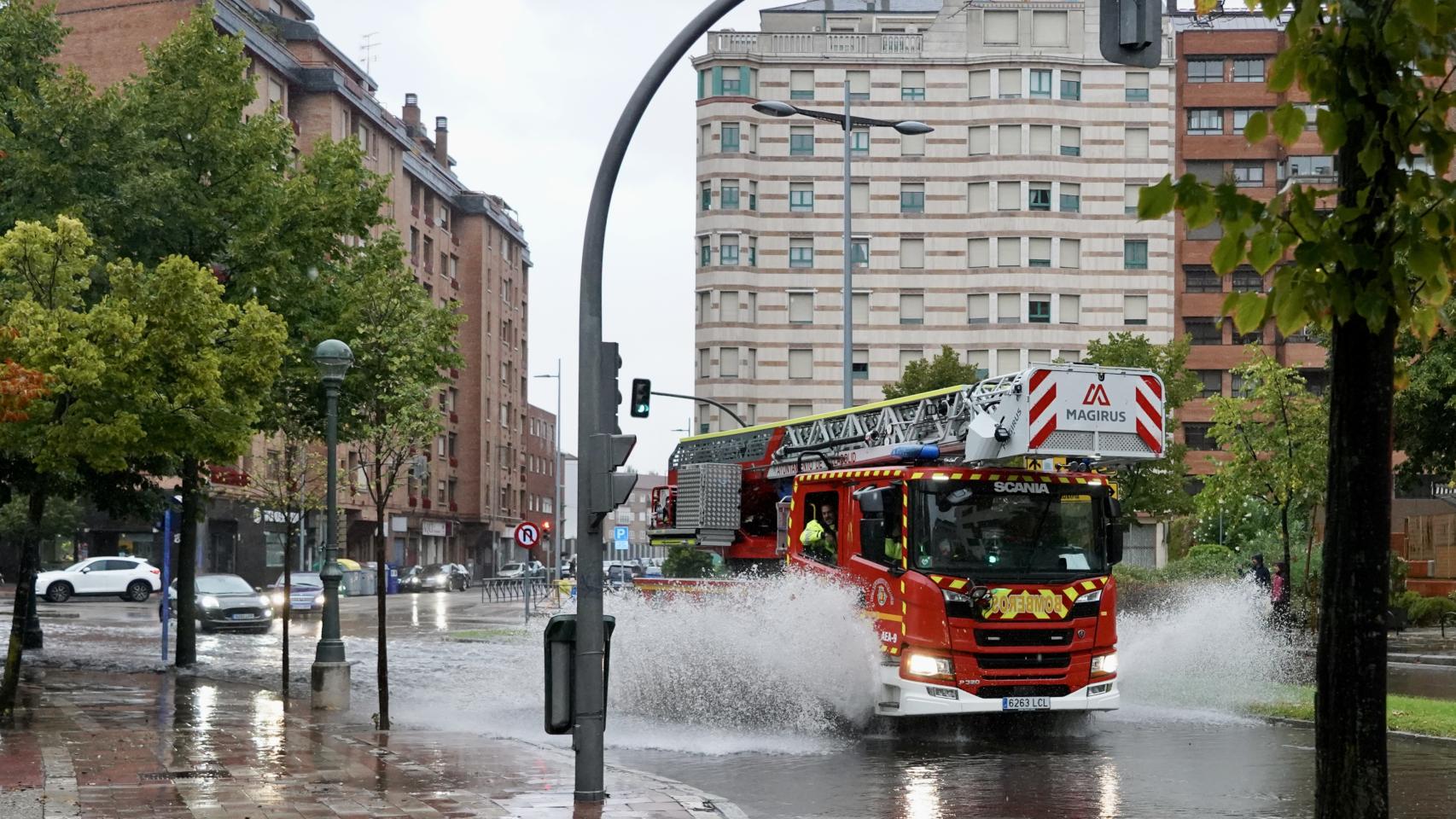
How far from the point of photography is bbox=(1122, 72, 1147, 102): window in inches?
2936

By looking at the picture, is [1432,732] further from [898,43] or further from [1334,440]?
[898,43]

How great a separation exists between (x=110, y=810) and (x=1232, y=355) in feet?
237

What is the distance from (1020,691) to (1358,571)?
394 inches

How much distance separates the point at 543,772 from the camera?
13.1m

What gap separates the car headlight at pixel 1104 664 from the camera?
51.4 feet

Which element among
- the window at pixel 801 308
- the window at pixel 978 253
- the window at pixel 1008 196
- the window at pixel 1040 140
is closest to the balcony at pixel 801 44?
the window at pixel 1040 140

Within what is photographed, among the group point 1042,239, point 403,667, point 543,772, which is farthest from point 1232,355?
point 543,772

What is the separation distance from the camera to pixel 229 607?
1517 inches

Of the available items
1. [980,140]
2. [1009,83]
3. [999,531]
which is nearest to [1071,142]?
[1009,83]

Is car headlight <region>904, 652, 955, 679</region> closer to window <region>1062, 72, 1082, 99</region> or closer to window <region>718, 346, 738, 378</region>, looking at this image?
window <region>718, 346, 738, 378</region>

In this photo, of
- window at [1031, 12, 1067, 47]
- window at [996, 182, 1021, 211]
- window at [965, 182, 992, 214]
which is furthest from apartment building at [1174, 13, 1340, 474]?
window at [965, 182, 992, 214]

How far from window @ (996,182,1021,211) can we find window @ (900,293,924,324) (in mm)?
5162

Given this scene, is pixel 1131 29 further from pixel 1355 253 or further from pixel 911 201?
pixel 911 201

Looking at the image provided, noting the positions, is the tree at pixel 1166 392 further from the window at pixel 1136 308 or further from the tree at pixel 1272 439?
the window at pixel 1136 308
